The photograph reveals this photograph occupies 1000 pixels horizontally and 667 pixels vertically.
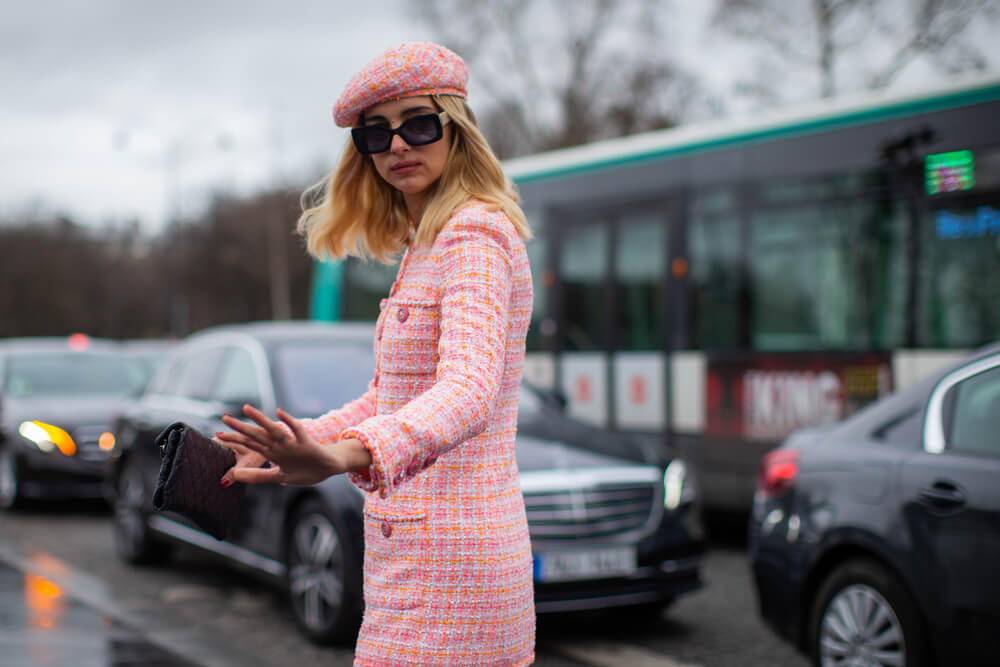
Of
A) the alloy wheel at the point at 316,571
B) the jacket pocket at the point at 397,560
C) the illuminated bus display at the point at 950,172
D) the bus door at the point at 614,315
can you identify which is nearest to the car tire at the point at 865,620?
the alloy wheel at the point at 316,571

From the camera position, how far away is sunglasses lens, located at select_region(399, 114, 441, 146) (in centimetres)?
206

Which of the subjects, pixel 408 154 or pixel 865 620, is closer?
pixel 408 154

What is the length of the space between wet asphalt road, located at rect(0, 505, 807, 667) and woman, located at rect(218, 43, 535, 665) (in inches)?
139

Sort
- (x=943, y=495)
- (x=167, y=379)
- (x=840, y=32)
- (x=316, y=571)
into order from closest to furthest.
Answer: (x=943, y=495) → (x=316, y=571) → (x=167, y=379) → (x=840, y=32)

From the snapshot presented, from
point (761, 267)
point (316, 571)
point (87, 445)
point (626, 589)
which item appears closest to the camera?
point (626, 589)

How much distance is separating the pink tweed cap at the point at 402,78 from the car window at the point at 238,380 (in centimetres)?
477

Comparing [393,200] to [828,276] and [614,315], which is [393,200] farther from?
[614,315]

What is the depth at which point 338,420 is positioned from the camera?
88.2 inches

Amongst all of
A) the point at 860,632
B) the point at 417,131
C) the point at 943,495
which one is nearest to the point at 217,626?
the point at 860,632

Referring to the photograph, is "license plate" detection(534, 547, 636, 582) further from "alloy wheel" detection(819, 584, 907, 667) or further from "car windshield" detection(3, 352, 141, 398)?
"car windshield" detection(3, 352, 141, 398)

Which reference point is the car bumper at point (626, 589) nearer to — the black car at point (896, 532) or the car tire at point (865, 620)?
the black car at point (896, 532)

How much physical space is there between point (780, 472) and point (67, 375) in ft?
31.2

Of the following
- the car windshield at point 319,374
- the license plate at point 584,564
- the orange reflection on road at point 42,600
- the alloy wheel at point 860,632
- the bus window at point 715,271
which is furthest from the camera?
the bus window at point 715,271

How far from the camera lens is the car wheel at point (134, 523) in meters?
7.98
